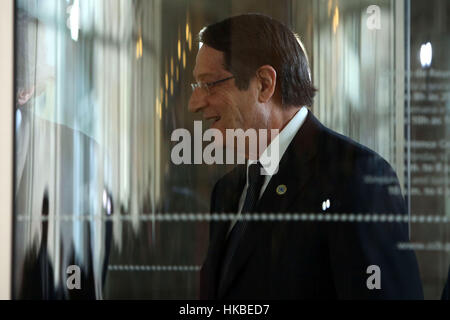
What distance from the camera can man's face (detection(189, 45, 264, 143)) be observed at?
1134mm

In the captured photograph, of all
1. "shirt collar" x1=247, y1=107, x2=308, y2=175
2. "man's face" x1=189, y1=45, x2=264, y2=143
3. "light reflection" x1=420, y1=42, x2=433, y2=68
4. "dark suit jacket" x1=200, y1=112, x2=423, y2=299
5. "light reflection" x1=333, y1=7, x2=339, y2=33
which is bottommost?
"dark suit jacket" x1=200, y1=112, x2=423, y2=299

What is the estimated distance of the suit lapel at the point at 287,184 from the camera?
3.71ft

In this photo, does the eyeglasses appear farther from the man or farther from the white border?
the white border

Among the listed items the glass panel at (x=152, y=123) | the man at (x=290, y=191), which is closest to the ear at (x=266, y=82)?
the man at (x=290, y=191)

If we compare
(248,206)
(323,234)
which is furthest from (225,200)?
(323,234)

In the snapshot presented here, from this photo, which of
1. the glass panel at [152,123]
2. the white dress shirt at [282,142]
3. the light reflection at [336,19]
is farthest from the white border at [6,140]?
the light reflection at [336,19]

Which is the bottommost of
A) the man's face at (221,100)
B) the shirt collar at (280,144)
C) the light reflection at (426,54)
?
the shirt collar at (280,144)

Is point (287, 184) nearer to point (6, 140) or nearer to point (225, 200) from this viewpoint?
point (225, 200)

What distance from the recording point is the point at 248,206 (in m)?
1.14

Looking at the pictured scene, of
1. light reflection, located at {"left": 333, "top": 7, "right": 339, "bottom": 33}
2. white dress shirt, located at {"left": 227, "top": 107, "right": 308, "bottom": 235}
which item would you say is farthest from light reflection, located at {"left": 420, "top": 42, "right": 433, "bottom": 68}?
white dress shirt, located at {"left": 227, "top": 107, "right": 308, "bottom": 235}

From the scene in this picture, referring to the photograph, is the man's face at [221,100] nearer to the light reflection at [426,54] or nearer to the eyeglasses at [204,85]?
the eyeglasses at [204,85]

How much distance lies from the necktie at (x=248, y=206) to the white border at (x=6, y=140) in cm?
58

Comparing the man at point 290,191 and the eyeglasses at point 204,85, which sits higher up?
the eyeglasses at point 204,85

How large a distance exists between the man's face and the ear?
1 centimetres
